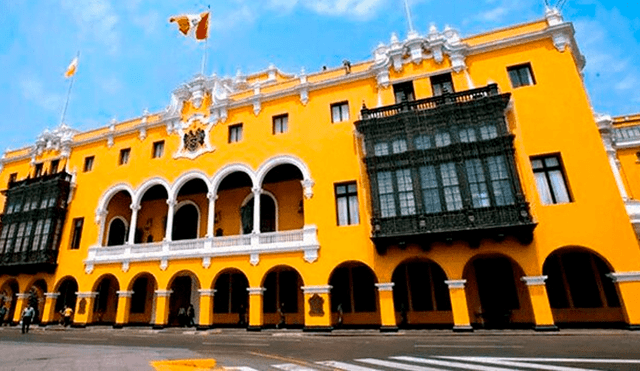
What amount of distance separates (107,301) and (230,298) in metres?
11.4

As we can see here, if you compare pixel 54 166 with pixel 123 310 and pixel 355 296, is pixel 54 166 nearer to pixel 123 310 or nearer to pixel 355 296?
pixel 123 310

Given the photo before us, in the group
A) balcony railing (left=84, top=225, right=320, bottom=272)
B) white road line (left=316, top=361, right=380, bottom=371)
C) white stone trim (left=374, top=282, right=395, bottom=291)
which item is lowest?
white road line (left=316, top=361, right=380, bottom=371)

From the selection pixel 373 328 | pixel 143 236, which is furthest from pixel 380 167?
pixel 143 236

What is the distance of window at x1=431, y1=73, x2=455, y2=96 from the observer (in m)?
20.9

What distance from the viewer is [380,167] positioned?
19.2 meters

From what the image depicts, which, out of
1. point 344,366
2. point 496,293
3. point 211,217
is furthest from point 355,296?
point 344,366

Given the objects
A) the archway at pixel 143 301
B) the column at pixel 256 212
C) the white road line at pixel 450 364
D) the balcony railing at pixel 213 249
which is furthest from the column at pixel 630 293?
the archway at pixel 143 301

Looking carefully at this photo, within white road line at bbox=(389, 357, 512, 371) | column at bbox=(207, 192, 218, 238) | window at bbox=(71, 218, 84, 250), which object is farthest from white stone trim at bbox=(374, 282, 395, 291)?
window at bbox=(71, 218, 84, 250)

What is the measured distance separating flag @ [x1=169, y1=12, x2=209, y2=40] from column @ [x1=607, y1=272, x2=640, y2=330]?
95.0 ft

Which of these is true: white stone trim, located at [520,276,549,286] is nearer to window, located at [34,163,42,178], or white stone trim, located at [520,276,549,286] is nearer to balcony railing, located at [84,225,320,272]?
balcony railing, located at [84,225,320,272]

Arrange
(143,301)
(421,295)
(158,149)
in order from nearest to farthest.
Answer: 1. (421,295)
2. (143,301)
3. (158,149)

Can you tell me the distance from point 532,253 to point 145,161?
2607 cm

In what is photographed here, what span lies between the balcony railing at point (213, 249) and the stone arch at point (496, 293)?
8.84 meters

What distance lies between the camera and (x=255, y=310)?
65.2ft
